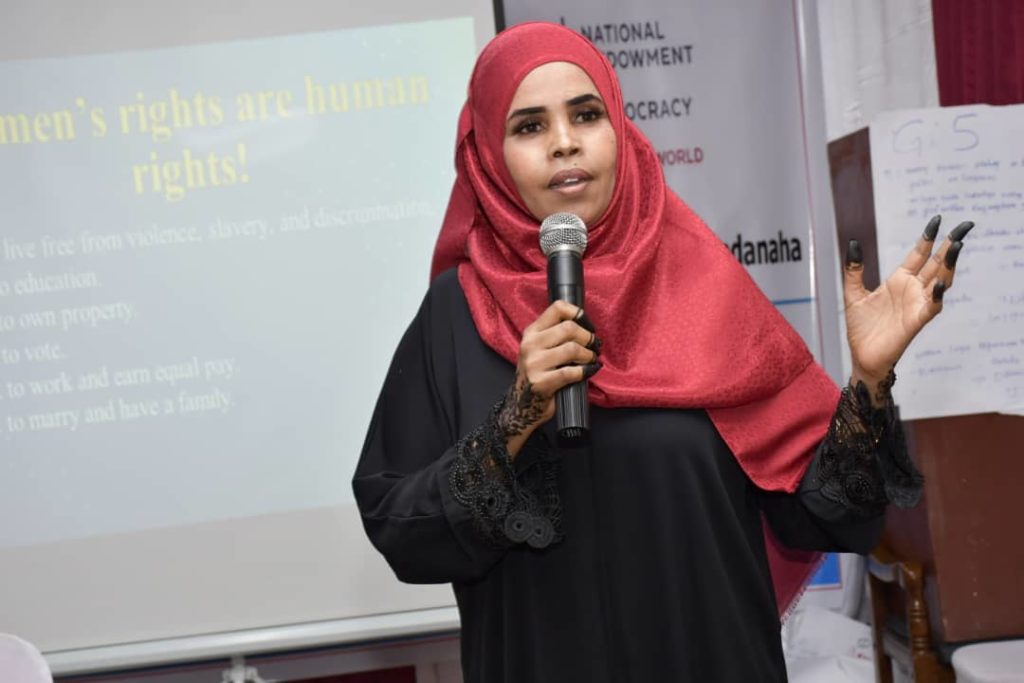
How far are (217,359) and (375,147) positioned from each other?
2.03 feet

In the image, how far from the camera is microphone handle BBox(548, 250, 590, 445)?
1.18m

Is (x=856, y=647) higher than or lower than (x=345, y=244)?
lower

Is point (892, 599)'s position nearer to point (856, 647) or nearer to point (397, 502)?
point (856, 647)

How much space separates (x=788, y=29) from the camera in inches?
120

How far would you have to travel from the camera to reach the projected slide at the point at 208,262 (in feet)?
8.18

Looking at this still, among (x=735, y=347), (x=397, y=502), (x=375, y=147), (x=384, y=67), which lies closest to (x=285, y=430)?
(x=375, y=147)

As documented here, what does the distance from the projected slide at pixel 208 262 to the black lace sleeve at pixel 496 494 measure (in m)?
1.28

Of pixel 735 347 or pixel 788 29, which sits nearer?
pixel 735 347

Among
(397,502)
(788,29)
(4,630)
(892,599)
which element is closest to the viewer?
(397,502)

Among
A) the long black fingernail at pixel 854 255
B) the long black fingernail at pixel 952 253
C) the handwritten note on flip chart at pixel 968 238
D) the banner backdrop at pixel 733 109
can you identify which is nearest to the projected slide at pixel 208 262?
the banner backdrop at pixel 733 109

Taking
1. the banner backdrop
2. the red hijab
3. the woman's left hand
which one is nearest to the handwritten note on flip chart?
the banner backdrop

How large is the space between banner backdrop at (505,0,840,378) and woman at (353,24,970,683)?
155 centimetres

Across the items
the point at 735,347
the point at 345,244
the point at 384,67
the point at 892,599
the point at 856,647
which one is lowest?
the point at 856,647

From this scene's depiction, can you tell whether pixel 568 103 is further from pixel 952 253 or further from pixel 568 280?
pixel 952 253
